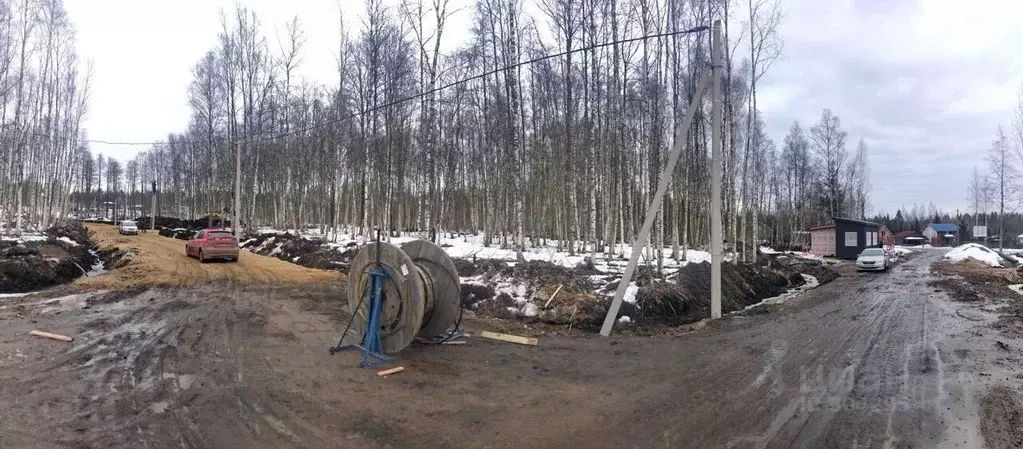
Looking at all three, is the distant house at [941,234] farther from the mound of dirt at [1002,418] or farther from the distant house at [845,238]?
the mound of dirt at [1002,418]

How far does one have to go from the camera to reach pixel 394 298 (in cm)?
871

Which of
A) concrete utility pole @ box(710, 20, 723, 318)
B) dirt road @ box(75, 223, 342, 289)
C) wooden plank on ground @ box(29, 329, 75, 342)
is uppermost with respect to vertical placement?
concrete utility pole @ box(710, 20, 723, 318)

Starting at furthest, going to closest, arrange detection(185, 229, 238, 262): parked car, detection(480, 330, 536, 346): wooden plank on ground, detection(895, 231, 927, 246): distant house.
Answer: detection(895, 231, 927, 246): distant house < detection(185, 229, 238, 262): parked car < detection(480, 330, 536, 346): wooden plank on ground

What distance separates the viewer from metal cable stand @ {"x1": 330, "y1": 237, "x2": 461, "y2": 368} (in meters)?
8.55

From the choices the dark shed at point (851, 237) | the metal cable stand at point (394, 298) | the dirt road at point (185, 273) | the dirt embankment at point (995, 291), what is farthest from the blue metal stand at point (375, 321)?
the dark shed at point (851, 237)

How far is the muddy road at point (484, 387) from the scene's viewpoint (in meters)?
5.27

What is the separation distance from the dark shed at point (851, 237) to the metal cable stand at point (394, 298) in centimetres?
4220

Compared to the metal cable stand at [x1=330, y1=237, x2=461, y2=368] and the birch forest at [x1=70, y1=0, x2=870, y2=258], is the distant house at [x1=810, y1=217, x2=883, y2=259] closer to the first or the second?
the birch forest at [x1=70, y1=0, x2=870, y2=258]

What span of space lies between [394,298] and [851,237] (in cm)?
4514

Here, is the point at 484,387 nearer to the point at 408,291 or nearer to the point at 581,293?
the point at 408,291

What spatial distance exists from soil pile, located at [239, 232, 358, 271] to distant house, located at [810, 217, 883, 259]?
37825 mm

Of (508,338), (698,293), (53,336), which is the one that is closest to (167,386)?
(53,336)

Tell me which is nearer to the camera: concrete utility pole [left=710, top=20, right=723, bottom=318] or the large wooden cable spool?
the large wooden cable spool

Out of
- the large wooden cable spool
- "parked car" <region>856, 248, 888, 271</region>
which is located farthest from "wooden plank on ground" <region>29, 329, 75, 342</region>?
"parked car" <region>856, 248, 888, 271</region>
